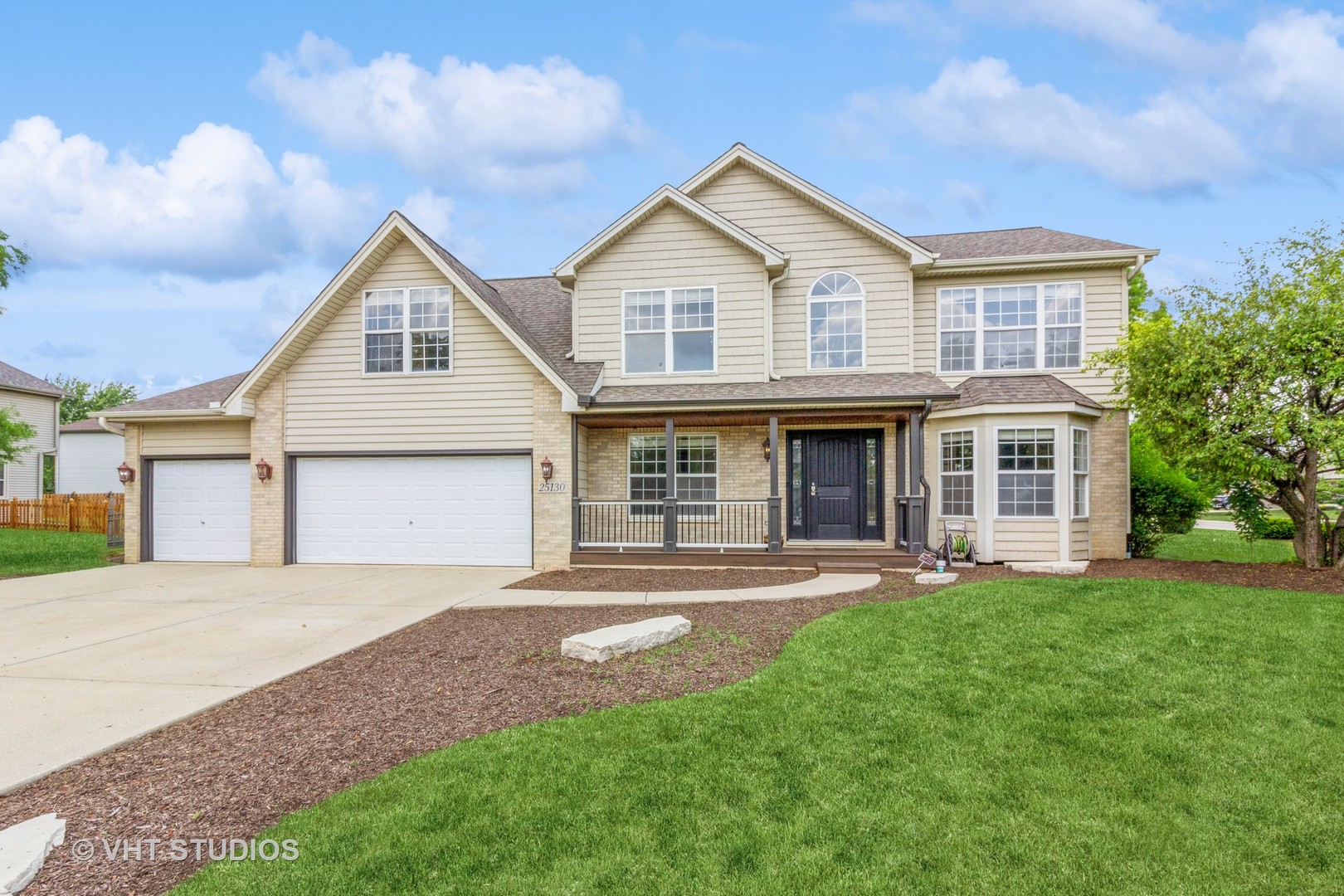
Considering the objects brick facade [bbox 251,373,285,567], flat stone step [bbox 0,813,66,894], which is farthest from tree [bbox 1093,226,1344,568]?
brick facade [bbox 251,373,285,567]

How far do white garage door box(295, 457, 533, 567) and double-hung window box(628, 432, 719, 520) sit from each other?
2.17 meters

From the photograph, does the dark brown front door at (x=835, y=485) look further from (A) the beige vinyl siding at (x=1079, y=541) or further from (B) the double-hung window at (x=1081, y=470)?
(B) the double-hung window at (x=1081, y=470)

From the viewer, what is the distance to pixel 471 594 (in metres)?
9.73

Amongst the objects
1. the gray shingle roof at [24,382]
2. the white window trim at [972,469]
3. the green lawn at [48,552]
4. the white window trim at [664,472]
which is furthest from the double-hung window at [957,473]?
the gray shingle roof at [24,382]

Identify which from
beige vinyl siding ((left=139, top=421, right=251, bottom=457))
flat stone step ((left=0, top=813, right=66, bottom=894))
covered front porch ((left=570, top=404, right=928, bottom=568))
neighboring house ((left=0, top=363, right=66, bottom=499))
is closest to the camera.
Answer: flat stone step ((left=0, top=813, right=66, bottom=894))

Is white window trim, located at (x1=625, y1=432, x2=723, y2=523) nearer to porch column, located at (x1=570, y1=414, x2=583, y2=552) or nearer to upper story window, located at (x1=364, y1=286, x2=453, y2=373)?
porch column, located at (x1=570, y1=414, x2=583, y2=552)

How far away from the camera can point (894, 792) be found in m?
3.58

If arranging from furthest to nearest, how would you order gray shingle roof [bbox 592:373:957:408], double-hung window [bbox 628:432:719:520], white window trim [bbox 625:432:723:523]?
double-hung window [bbox 628:432:719:520]
white window trim [bbox 625:432:723:523]
gray shingle roof [bbox 592:373:957:408]

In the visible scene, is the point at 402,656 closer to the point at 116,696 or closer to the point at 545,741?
the point at 116,696

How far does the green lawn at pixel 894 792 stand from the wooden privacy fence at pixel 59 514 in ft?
79.2

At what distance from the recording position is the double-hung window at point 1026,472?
11586 mm

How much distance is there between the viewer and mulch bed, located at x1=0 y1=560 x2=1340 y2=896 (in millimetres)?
3418

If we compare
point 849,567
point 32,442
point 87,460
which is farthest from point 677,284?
point 87,460

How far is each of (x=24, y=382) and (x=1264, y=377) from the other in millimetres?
37354
